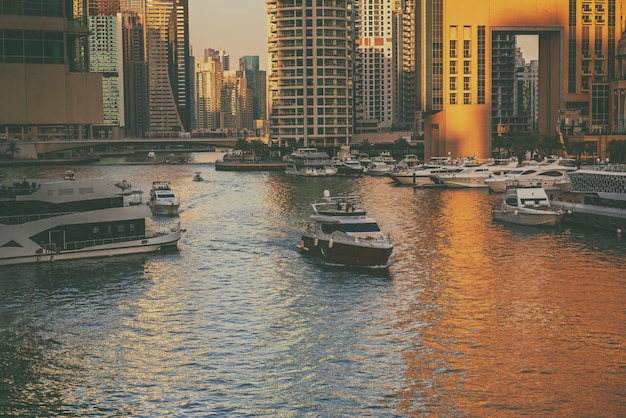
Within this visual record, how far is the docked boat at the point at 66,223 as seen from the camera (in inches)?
2518

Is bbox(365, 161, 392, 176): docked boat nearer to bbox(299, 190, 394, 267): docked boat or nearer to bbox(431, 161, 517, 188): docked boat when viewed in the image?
bbox(431, 161, 517, 188): docked boat

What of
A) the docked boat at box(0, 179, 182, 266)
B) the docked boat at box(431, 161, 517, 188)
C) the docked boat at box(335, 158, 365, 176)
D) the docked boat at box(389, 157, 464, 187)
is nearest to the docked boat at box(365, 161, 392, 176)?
the docked boat at box(335, 158, 365, 176)

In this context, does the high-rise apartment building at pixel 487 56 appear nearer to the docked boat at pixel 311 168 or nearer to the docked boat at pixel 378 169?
the docked boat at pixel 378 169

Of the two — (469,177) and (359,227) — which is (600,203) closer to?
(359,227)

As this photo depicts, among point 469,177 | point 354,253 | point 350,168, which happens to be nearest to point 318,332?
point 354,253

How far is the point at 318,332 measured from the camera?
44.1 metres

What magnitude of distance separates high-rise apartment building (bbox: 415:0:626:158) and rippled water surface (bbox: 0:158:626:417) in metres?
118

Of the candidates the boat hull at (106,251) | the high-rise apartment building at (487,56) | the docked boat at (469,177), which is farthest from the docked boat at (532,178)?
the boat hull at (106,251)

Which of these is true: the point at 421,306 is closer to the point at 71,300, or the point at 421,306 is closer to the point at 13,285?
the point at 71,300

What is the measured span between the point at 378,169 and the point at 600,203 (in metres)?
95.2

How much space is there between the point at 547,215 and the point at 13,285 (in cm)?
4926

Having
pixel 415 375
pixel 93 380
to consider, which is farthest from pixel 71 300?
pixel 415 375

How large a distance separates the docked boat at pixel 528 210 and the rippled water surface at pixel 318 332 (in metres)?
10.4

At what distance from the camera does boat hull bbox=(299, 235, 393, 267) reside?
6081cm
